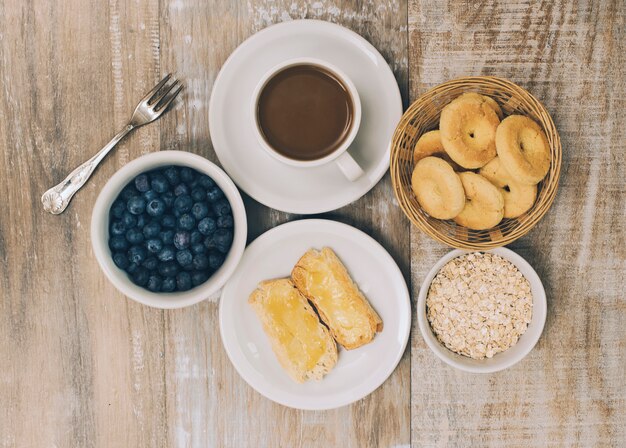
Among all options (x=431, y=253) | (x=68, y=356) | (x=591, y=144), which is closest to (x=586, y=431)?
(x=431, y=253)

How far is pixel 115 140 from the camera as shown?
3.88 feet

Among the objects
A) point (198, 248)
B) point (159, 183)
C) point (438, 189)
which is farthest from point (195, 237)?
point (438, 189)

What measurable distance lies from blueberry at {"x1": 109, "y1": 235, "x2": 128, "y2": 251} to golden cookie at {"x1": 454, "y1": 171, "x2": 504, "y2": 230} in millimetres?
644

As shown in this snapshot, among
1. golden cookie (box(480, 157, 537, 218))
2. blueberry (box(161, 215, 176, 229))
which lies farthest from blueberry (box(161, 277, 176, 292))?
golden cookie (box(480, 157, 537, 218))

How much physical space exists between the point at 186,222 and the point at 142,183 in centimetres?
11

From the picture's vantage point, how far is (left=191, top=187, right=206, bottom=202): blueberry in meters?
1.08

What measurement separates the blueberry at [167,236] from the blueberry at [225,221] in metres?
0.09

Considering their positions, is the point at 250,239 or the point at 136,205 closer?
the point at 136,205

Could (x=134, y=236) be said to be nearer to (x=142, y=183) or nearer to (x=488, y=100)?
Answer: (x=142, y=183)

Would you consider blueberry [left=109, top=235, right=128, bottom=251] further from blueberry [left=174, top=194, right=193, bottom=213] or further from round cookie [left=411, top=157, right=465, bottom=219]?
round cookie [left=411, top=157, right=465, bottom=219]

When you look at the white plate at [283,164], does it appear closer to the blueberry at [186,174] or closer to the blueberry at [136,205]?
the blueberry at [186,174]

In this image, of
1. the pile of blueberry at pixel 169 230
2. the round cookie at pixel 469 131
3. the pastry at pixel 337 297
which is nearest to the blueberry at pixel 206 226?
the pile of blueberry at pixel 169 230

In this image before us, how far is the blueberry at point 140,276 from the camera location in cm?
107

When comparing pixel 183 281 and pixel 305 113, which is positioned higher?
pixel 305 113
